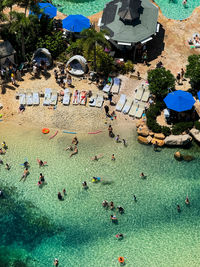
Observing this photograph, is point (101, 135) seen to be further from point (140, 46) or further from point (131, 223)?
point (140, 46)

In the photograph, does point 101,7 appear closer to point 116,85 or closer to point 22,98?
point 116,85

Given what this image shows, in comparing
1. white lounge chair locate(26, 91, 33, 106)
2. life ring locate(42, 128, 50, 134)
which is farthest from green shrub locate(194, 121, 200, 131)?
white lounge chair locate(26, 91, 33, 106)

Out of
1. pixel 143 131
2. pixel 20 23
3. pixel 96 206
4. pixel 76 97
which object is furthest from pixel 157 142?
pixel 20 23

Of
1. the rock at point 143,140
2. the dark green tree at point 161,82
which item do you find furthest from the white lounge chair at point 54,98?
the dark green tree at point 161,82

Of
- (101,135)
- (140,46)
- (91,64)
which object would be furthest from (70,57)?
(101,135)

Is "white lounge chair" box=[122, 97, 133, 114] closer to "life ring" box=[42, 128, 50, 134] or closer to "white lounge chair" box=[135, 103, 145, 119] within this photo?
"white lounge chair" box=[135, 103, 145, 119]

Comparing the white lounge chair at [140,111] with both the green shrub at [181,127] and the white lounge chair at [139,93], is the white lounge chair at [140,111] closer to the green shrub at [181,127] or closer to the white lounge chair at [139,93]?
the white lounge chair at [139,93]
